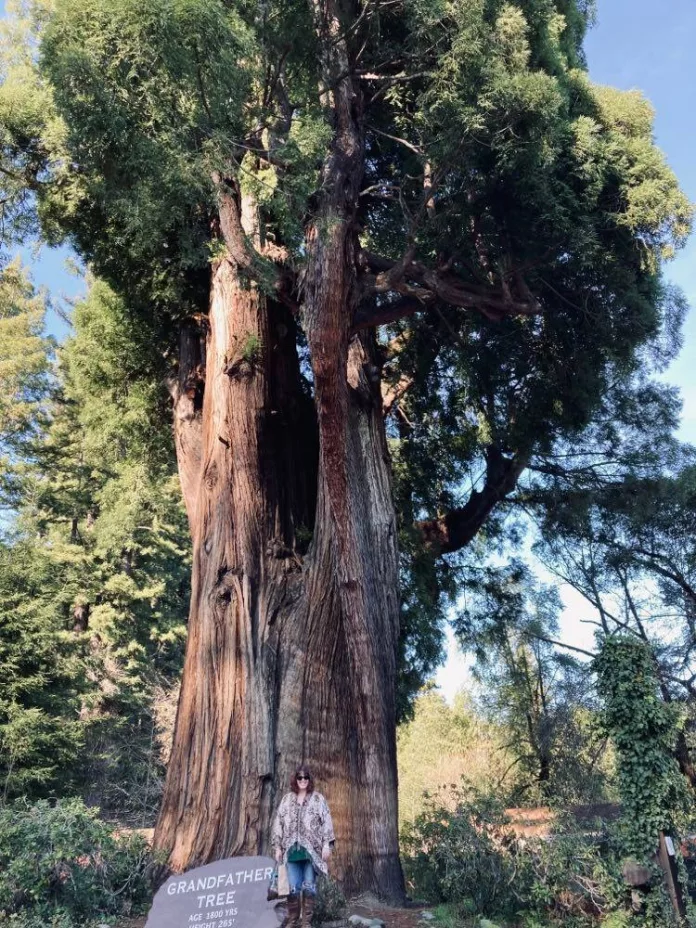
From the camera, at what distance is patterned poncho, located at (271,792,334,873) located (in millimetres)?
5145

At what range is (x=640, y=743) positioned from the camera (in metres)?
5.84

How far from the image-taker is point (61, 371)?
65.4ft

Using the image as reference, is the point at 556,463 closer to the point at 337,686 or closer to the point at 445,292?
the point at 445,292

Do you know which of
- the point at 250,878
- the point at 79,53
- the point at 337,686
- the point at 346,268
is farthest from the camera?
the point at 337,686

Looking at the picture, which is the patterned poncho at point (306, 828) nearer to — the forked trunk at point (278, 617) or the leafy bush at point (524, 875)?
the forked trunk at point (278, 617)

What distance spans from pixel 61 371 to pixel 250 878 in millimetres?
18370

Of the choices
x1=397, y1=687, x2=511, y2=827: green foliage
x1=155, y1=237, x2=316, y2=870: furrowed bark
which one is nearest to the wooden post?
x1=155, y1=237, x2=316, y2=870: furrowed bark

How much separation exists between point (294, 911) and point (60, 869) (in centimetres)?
166

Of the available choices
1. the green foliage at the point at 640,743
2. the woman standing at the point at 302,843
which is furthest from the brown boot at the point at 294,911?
the green foliage at the point at 640,743

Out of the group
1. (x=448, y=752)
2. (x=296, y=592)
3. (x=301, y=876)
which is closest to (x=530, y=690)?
(x=448, y=752)

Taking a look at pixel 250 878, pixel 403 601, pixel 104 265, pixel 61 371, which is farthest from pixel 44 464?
pixel 250 878

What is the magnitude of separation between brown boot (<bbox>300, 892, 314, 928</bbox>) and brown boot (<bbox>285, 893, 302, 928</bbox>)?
0.14 feet

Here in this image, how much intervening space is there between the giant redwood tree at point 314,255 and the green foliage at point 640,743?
6.61ft

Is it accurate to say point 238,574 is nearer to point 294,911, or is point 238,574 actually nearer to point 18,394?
point 294,911
